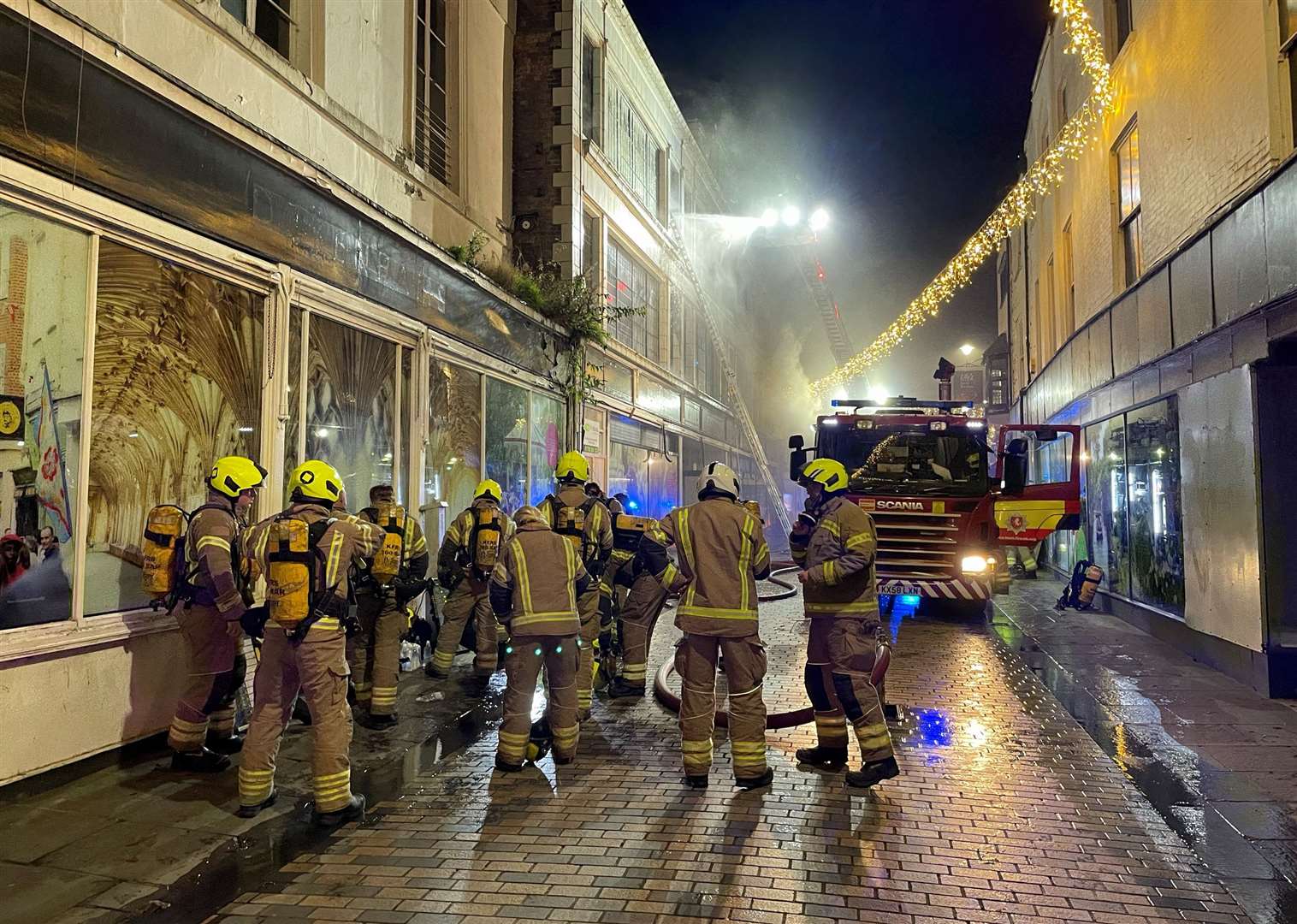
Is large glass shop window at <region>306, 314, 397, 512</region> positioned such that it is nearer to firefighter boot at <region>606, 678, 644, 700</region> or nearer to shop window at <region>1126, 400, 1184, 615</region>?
firefighter boot at <region>606, 678, 644, 700</region>

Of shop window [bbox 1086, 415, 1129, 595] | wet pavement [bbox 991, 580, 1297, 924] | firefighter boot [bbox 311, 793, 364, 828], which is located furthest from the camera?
shop window [bbox 1086, 415, 1129, 595]

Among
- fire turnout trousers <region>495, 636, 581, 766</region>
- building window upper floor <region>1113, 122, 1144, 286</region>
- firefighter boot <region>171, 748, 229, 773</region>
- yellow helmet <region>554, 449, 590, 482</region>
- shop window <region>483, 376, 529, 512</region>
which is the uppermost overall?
building window upper floor <region>1113, 122, 1144, 286</region>

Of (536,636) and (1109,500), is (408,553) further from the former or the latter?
(1109,500)

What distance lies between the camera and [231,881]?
371 centimetres

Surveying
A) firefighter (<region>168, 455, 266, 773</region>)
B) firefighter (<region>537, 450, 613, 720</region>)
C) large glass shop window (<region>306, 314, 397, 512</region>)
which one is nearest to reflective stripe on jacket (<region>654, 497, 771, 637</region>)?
firefighter (<region>537, 450, 613, 720</region>)

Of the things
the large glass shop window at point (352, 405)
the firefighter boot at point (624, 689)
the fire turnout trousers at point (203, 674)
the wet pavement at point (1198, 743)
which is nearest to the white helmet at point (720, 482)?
the firefighter boot at point (624, 689)

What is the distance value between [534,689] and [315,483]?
6.05 ft

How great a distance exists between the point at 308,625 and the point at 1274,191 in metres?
7.57

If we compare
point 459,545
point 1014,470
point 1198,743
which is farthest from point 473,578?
point 1014,470

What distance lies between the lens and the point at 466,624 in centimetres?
780

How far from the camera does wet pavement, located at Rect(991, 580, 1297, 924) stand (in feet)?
13.1

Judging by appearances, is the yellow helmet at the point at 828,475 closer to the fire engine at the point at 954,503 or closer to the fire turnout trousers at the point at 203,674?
the fire turnout trousers at the point at 203,674

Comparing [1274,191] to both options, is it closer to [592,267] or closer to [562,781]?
[562,781]

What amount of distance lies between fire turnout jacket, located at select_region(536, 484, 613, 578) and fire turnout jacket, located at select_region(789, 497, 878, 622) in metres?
1.89
